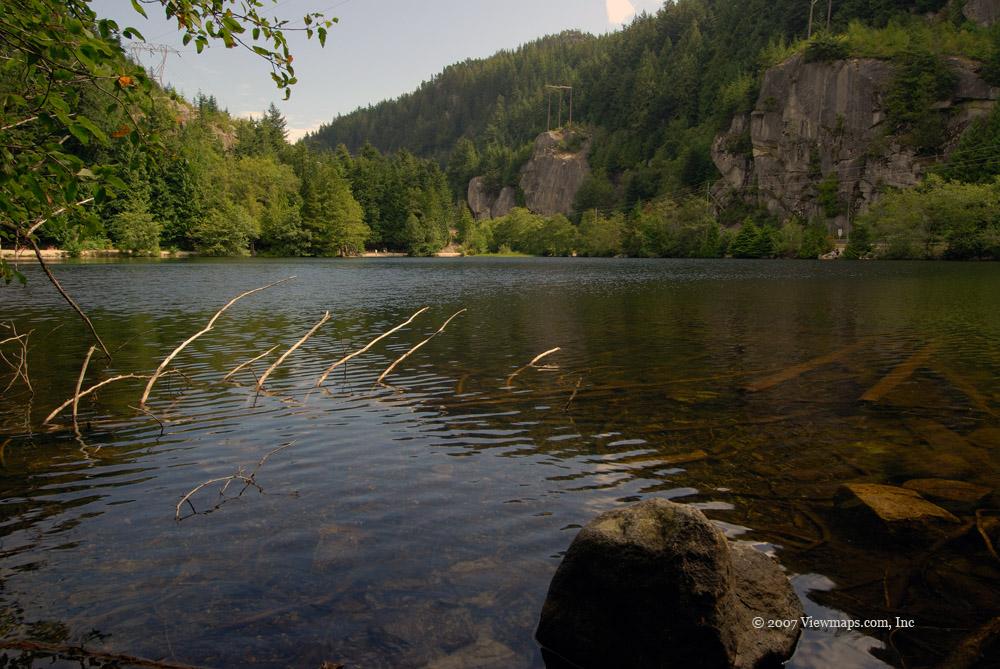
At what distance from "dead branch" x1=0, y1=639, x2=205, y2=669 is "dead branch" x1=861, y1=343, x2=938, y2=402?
1397 centimetres

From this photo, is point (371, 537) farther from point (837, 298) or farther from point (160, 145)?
point (837, 298)

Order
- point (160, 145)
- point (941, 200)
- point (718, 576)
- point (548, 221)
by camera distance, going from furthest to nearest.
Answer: point (548, 221) < point (941, 200) < point (160, 145) < point (718, 576)

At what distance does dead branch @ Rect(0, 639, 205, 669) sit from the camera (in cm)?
498

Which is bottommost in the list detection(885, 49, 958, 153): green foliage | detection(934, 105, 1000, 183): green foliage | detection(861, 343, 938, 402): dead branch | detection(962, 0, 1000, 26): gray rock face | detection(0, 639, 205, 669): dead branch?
detection(861, 343, 938, 402): dead branch

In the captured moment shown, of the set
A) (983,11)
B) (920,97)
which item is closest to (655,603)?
(920,97)

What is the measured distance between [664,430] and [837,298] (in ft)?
111

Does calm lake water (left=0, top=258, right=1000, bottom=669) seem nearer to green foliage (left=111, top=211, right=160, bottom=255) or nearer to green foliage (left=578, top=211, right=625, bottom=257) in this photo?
green foliage (left=111, top=211, right=160, bottom=255)

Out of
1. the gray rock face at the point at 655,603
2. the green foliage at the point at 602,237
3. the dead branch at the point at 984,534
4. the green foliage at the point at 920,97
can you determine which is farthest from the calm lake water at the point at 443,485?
the green foliage at the point at 602,237

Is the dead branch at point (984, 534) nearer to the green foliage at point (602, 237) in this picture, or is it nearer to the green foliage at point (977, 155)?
the green foliage at point (977, 155)

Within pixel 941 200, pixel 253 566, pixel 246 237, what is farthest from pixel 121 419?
pixel 246 237

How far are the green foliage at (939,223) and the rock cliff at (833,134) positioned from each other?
2629cm

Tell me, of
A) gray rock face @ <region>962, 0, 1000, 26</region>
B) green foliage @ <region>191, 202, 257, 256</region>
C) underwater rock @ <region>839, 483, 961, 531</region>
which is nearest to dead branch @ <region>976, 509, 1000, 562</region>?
underwater rock @ <region>839, 483, 961, 531</region>

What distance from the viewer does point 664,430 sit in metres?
11.7

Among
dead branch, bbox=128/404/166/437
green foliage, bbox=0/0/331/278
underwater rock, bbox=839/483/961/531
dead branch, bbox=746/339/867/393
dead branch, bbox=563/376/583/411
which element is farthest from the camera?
dead branch, bbox=746/339/867/393
